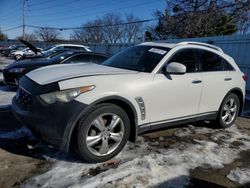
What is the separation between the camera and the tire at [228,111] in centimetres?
543

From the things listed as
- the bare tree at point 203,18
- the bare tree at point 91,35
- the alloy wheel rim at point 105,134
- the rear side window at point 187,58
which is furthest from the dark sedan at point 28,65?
the bare tree at point 91,35

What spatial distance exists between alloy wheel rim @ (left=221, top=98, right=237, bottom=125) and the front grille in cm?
378

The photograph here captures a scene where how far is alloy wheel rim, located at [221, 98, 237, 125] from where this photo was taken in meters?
5.58

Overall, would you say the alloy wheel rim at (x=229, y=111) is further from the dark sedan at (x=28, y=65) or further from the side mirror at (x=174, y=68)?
the dark sedan at (x=28, y=65)

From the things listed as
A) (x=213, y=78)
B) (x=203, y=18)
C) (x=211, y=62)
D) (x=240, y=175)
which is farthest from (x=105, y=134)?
(x=203, y=18)

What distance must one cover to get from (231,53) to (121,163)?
30.4ft

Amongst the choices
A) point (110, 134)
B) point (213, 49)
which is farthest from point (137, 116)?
point (213, 49)

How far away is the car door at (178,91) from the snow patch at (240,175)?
4.01 ft

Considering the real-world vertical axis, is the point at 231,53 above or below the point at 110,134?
above

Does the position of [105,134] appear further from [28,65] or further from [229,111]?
[28,65]

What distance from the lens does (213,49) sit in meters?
5.40

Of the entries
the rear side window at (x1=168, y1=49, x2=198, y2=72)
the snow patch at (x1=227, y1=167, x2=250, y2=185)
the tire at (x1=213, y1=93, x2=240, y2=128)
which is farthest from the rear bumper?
the tire at (x1=213, y1=93, x2=240, y2=128)

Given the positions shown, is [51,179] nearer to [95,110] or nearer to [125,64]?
[95,110]

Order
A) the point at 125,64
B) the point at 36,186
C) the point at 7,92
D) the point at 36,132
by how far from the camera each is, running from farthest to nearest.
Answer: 1. the point at 7,92
2. the point at 125,64
3. the point at 36,132
4. the point at 36,186
